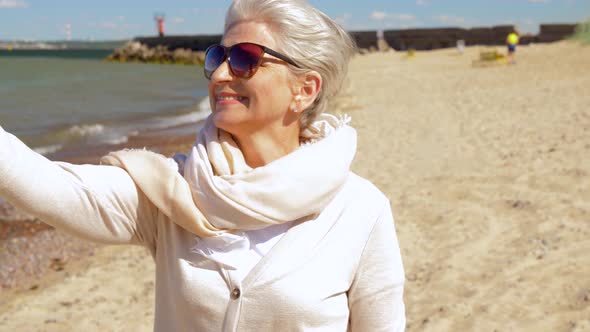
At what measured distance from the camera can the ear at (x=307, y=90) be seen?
1.70 meters

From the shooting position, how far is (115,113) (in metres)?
16.2

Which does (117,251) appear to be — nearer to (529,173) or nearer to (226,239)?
(226,239)

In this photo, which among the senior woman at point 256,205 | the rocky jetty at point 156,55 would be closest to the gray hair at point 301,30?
the senior woman at point 256,205

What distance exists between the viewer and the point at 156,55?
5703 cm

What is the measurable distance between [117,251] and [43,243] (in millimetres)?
792

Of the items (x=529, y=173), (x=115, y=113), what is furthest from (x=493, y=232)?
(x=115, y=113)

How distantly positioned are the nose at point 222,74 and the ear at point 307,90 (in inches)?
8.2

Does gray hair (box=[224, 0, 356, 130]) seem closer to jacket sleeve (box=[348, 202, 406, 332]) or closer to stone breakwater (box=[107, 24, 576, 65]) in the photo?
jacket sleeve (box=[348, 202, 406, 332])

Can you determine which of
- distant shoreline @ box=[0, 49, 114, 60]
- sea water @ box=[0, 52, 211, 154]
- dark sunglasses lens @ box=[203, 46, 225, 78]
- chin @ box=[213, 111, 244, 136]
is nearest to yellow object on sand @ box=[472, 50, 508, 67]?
sea water @ box=[0, 52, 211, 154]

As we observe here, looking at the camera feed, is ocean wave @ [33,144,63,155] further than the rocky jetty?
No

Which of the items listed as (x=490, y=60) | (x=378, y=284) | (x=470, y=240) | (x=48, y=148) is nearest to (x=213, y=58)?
(x=378, y=284)

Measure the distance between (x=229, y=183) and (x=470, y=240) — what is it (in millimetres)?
3814

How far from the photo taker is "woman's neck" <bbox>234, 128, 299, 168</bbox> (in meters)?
1.66

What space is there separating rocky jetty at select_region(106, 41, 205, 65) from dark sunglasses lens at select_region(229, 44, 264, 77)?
49692 mm
